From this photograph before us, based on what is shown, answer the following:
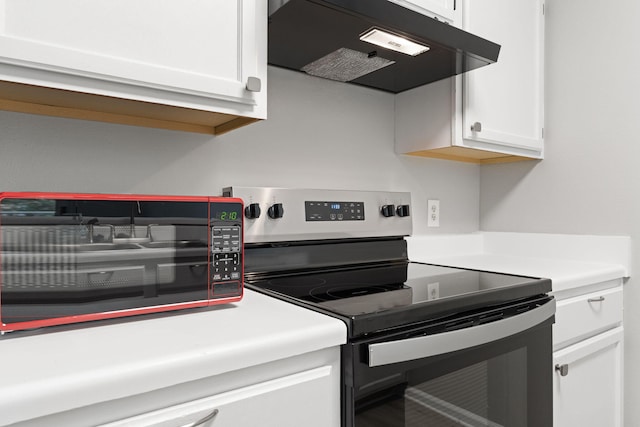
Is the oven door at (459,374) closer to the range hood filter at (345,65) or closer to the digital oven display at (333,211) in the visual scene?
the digital oven display at (333,211)

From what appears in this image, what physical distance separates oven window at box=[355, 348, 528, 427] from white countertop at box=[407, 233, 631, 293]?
35cm

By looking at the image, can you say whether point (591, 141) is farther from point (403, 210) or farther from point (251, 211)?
point (251, 211)

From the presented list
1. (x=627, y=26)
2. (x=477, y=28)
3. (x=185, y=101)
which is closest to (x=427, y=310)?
(x=185, y=101)

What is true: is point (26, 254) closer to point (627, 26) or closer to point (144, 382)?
point (144, 382)

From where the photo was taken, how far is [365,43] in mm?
1161

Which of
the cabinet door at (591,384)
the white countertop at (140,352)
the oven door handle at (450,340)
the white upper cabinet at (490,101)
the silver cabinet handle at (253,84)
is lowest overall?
the cabinet door at (591,384)

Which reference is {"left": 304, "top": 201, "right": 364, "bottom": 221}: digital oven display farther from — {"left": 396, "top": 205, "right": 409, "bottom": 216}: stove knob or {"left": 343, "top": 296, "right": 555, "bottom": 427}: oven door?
{"left": 343, "top": 296, "right": 555, "bottom": 427}: oven door

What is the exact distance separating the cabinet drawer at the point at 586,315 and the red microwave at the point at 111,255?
1.01m

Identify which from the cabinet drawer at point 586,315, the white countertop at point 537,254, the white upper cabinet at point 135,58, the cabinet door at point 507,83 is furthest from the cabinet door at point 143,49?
the cabinet drawer at point 586,315

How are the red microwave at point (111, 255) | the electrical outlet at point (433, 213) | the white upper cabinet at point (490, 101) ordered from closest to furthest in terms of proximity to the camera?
1. the red microwave at point (111, 255)
2. the white upper cabinet at point (490, 101)
3. the electrical outlet at point (433, 213)

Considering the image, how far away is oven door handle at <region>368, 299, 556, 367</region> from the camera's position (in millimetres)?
734

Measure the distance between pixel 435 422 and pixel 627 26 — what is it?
63.2 inches

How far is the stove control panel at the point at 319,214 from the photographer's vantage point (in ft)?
3.92

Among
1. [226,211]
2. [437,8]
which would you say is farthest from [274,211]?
[437,8]
